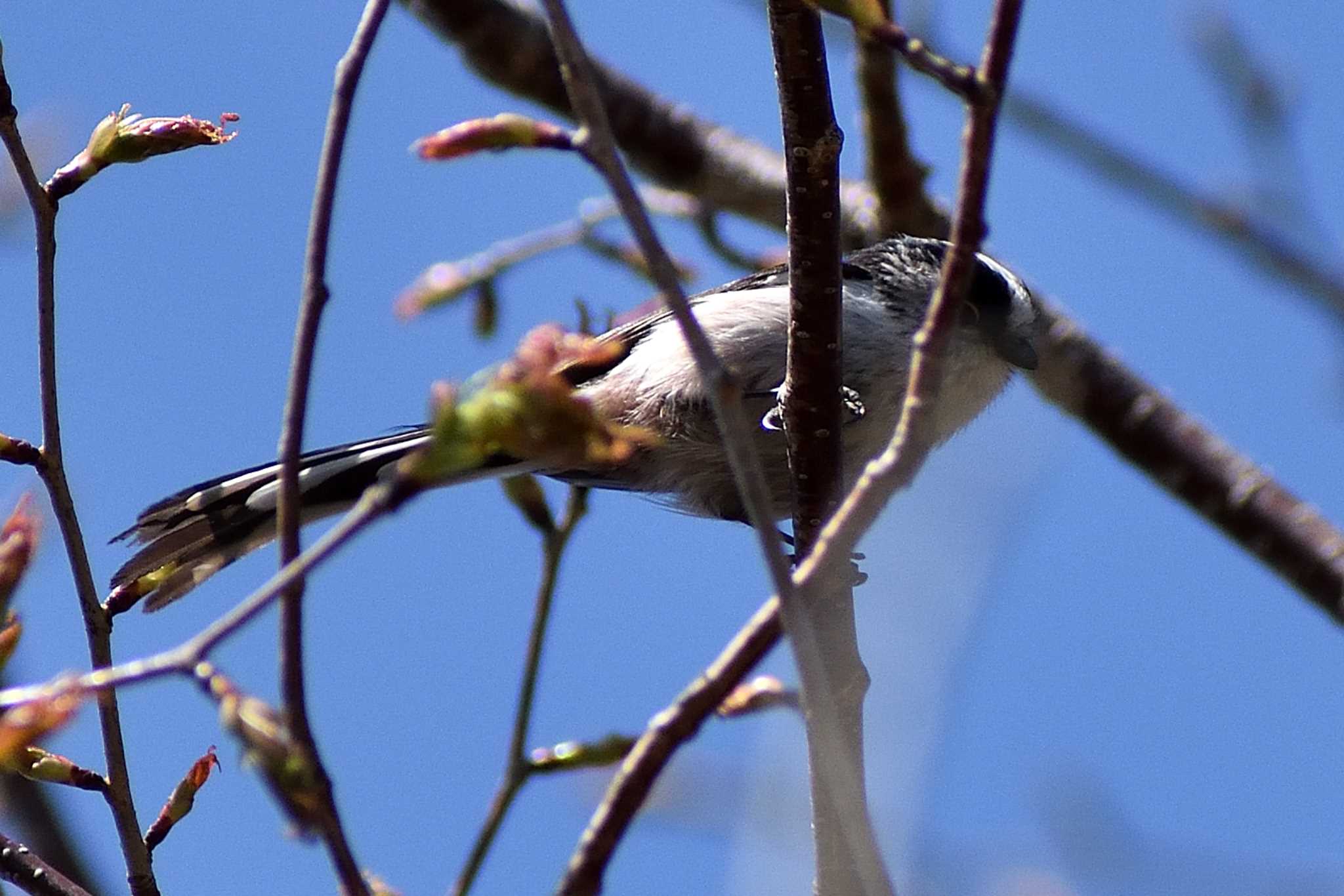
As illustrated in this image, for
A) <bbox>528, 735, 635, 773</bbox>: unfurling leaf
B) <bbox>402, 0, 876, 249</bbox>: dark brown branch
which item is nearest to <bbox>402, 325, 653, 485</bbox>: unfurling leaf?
<bbox>528, 735, 635, 773</bbox>: unfurling leaf

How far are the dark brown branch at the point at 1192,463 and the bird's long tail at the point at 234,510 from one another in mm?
1950

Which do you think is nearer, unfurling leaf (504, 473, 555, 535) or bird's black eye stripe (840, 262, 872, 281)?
unfurling leaf (504, 473, 555, 535)

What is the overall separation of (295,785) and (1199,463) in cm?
347

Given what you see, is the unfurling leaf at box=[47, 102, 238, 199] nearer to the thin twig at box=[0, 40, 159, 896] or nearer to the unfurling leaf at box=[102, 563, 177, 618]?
the thin twig at box=[0, 40, 159, 896]

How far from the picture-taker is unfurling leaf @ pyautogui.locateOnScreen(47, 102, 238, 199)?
1.76 m

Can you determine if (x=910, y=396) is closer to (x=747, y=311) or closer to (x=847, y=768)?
(x=847, y=768)

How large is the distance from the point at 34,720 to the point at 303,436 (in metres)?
0.32

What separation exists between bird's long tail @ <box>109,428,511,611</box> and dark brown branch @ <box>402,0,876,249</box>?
1.82 m

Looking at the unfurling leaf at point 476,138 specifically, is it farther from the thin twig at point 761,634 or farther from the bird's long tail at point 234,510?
the bird's long tail at point 234,510

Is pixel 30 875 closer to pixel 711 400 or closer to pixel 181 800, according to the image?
pixel 181 800

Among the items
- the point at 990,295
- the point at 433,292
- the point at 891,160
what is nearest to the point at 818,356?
the point at 433,292

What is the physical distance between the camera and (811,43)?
2098 mm

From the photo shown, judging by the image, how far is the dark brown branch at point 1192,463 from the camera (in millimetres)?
3775

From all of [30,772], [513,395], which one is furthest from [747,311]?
[513,395]
